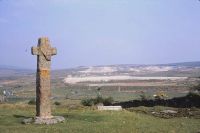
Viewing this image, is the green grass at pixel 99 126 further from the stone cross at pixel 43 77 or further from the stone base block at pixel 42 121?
the stone cross at pixel 43 77

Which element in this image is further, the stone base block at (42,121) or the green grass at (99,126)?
the stone base block at (42,121)

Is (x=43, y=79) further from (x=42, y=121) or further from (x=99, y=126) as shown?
(x=99, y=126)

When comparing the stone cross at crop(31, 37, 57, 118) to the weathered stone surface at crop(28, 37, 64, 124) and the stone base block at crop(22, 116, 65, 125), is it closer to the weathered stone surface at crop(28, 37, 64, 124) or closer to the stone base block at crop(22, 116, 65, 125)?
the weathered stone surface at crop(28, 37, 64, 124)

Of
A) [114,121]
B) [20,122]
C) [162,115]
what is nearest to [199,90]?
[162,115]

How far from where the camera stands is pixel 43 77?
2269cm

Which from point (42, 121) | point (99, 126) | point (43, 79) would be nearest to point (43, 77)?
point (43, 79)

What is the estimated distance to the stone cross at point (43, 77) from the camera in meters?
22.5

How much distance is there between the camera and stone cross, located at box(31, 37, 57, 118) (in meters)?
22.5

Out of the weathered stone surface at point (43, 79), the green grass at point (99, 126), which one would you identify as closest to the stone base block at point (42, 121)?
the weathered stone surface at point (43, 79)

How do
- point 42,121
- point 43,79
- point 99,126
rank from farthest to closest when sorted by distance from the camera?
point 43,79, point 42,121, point 99,126

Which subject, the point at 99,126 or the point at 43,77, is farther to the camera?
the point at 43,77

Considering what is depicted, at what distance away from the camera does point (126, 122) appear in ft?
73.4

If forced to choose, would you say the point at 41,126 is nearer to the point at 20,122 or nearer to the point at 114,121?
the point at 20,122

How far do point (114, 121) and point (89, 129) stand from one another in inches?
147
